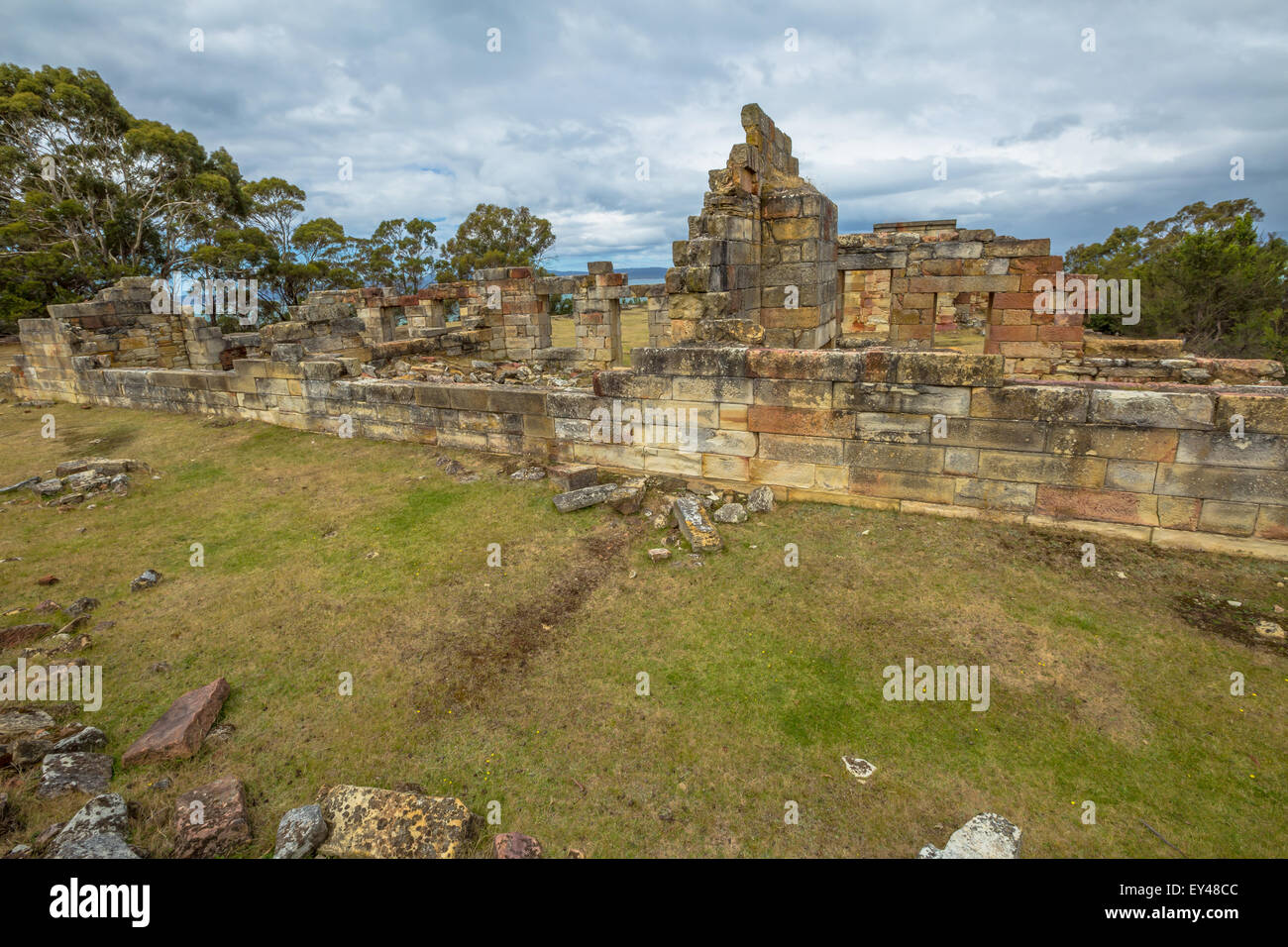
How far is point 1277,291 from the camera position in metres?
15.0

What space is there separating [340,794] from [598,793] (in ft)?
4.51

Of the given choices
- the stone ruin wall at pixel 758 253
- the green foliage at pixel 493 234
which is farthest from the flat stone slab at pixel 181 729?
the green foliage at pixel 493 234

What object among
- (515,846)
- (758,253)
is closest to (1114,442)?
(515,846)

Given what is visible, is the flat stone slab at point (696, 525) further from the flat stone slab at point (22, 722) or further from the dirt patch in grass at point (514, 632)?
the flat stone slab at point (22, 722)

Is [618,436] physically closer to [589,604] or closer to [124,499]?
[589,604]

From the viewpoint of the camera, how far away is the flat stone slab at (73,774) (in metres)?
3.25

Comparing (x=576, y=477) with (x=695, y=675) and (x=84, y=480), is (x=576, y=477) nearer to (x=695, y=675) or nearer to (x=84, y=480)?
(x=695, y=675)

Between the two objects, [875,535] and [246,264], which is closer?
[875,535]

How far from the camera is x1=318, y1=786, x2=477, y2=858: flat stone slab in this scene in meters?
2.88

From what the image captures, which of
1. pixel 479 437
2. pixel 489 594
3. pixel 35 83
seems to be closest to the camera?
pixel 489 594

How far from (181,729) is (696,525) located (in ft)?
13.7

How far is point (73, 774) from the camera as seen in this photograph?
334cm
